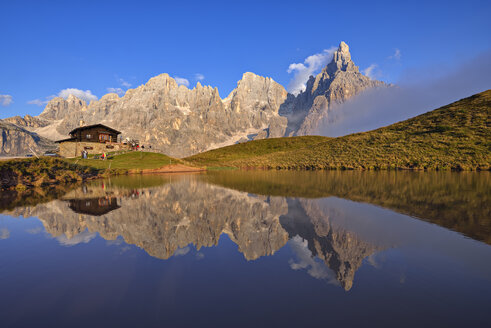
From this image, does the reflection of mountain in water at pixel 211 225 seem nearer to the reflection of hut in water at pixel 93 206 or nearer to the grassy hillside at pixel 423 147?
the reflection of hut in water at pixel 93 206

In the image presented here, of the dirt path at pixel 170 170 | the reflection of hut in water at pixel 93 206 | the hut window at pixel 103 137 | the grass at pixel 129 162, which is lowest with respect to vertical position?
the reflection of hut in water at pixel 93 206

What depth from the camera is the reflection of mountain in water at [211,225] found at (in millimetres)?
6345

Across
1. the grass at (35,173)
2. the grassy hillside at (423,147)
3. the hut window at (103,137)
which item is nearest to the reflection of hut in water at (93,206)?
the grass at (35,173)

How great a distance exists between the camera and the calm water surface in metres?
3.61

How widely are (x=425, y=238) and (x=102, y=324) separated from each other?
8486mm

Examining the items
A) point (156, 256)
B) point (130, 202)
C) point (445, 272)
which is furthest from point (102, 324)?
point (130, 202)

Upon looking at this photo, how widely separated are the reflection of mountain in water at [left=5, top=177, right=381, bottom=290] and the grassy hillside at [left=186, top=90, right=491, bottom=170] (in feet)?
122

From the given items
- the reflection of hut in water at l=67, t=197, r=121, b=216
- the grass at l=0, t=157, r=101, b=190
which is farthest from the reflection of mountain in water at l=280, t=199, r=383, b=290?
the grass at l=0, t=157, r=101, b=190

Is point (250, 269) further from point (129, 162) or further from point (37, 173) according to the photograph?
point (129, 162)

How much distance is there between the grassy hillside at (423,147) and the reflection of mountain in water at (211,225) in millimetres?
37177

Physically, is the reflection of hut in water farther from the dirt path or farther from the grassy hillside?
the grassy hillside

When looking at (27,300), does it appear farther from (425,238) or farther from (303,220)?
(425,238)

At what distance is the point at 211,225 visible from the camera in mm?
8844

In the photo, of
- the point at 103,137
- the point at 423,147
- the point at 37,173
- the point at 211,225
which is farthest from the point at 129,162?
the point at 423,147
